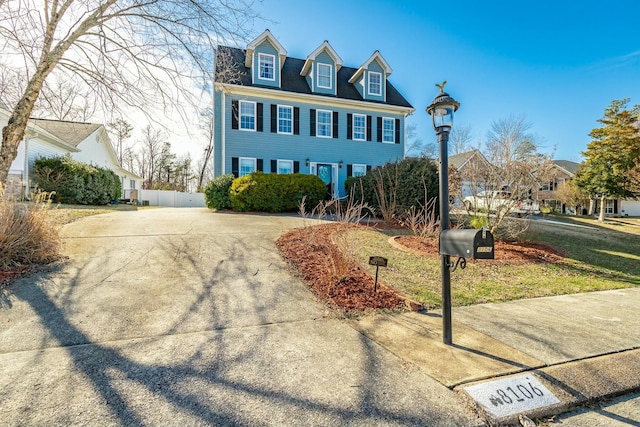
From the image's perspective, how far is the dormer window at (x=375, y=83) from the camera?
1791 cm

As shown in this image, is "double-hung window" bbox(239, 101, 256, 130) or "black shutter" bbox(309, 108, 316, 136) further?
"black shutter" bbox(309, 108, 316, 136)

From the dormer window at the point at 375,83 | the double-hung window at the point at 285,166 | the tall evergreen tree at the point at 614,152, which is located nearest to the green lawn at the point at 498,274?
the double-hung window at the point at 285,166

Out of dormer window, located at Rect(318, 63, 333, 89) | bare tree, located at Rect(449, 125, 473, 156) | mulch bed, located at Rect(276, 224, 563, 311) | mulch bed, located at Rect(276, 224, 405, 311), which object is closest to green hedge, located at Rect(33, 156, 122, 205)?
dormer window, located at Rect(318, 63, 333, 89)

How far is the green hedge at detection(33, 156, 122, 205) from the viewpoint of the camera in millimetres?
13516

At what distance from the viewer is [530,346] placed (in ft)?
9.27

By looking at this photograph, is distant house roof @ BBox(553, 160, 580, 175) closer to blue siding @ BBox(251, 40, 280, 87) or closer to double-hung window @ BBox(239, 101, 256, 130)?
blue siding @ BBox(251, 40, 280, 87)

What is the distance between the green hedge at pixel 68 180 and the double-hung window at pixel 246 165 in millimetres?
6902

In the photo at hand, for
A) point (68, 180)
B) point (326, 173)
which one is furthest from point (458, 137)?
point (68, 180)

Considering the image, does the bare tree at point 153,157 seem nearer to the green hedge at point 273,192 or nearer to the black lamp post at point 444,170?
the green hedge at point 273,192

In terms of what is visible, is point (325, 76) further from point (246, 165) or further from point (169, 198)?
point (169, 198)

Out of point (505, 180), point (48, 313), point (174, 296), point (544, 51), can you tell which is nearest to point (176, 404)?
point (174, 296)

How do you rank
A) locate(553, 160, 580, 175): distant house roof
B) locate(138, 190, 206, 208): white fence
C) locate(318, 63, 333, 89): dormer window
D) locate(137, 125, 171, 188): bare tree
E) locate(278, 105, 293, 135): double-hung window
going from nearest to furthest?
locate(278, 105, 293, 135): double-hung window
locate(318, 63, 333, 89): dormer window
locate(138, 190, 206, 208): white fence
locate(137, 125, 171, 188): bare tree
locate(553, 160, 580, 175): distant house roof

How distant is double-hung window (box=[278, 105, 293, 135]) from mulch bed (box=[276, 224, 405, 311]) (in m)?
11.8

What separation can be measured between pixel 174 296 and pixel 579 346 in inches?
168
